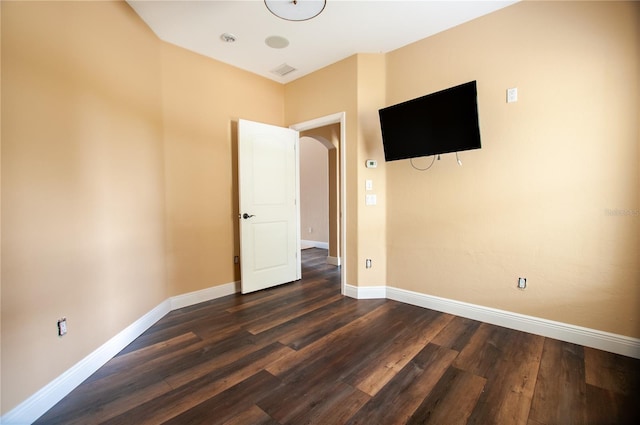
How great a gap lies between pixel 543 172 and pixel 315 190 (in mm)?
4702

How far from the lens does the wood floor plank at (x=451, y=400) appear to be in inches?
57.4

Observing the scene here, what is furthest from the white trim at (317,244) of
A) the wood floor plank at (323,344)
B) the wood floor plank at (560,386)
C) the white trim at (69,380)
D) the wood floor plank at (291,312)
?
the wood floor plank at (560,386)

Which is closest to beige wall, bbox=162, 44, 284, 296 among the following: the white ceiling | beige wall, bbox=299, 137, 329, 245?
the white ceiling

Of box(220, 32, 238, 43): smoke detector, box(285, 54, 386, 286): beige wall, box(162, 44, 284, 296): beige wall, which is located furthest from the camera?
box(285, 54, 386, 286): beige wall

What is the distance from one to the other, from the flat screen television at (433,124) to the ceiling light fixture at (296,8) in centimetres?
107

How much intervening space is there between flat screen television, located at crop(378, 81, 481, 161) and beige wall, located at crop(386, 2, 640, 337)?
33 cm

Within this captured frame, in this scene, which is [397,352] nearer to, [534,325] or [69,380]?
[534,325]

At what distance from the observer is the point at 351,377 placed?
1.81 meters

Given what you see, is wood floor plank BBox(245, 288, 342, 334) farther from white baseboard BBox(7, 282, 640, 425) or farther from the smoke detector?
the smoke detector

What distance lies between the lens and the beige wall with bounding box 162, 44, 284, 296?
116 inches

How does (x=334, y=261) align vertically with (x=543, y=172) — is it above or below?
below

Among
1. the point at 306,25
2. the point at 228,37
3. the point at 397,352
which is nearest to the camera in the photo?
the point at 397,352

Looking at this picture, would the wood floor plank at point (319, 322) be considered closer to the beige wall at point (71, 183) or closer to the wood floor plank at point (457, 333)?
the wood floor plank at point (457, 333)

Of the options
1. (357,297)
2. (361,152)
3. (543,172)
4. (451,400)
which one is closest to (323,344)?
(451,400)
